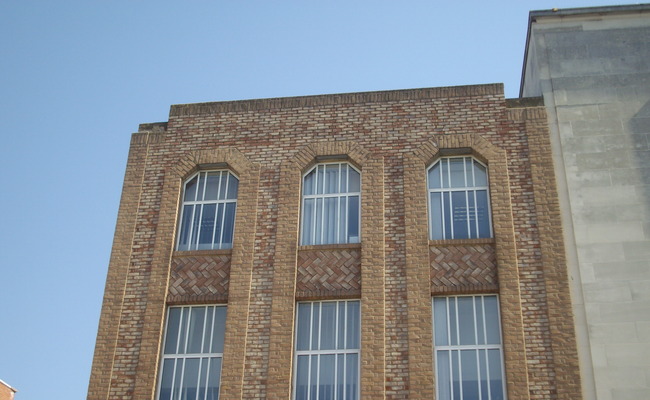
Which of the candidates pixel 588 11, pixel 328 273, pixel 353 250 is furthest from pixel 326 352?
pixel 588 11

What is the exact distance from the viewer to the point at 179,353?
16.1m

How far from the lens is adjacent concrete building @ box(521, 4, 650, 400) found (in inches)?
579

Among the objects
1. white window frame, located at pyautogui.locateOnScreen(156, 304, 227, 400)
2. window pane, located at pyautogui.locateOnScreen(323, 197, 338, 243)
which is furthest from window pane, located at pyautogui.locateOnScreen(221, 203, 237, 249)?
window pane, located at pyautogui.locateOnScreen(323, 197, 338, 243)

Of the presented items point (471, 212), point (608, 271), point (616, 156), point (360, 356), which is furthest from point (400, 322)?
point (616, 156)

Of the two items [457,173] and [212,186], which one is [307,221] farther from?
[457,173]

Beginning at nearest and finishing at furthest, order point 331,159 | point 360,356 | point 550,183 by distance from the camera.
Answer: point 360,356 → point 550,183 → point 331,159

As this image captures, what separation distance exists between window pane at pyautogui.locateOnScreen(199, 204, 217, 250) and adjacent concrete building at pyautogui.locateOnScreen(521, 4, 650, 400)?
7348mm

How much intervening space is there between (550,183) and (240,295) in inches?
263

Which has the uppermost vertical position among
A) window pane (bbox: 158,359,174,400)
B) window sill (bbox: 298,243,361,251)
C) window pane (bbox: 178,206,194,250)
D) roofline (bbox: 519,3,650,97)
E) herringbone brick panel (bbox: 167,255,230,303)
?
roofline (bbox: 519,3,650,97)

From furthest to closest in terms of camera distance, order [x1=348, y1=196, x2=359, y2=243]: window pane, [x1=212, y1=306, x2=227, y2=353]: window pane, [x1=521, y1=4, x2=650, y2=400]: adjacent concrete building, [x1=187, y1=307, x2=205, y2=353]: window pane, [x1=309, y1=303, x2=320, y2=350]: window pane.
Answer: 1. [x1=348, y1=196, x2=359, y2=243]: window pane
2. [x1=187, y1=307, x2=205, y2=353]: window pane
3. [x1=212, y1=306, x2=227, y2=353]: window pane
4. [x1=309, y1=303, x2=320, y2=350]: window pane
5. [x1=521, y1=4, x2=650, y2=400]: adjacent concrete building

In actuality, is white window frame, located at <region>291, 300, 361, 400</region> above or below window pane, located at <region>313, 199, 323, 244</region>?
below

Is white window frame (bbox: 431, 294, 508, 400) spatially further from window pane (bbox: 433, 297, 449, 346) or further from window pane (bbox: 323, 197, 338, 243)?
window pane (bbox: 323, 197, 338, 243)

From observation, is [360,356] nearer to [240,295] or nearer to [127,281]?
[240,295]

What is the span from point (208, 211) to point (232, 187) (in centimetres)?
77
